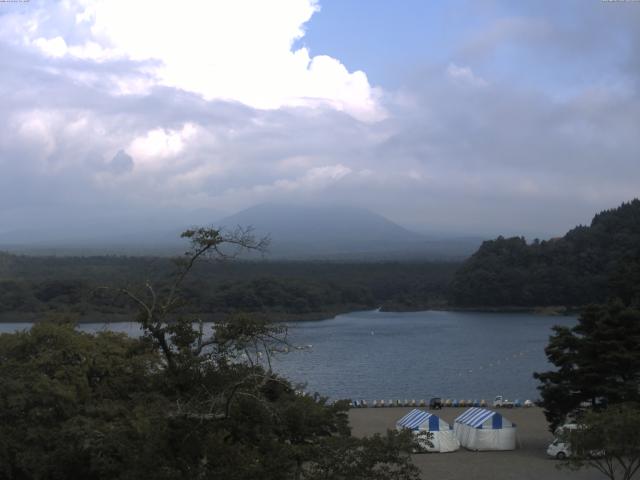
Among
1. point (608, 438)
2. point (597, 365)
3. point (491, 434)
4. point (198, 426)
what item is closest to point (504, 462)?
point (491, 434)

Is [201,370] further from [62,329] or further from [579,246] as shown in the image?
[579,246]

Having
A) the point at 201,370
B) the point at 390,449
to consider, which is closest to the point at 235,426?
the point at 201,370

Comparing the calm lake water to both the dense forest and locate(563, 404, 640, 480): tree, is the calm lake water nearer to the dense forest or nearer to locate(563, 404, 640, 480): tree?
the dense forest

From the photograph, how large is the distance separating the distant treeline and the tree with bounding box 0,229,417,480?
943 inches

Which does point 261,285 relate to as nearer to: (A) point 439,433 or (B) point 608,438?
(A) point 439,433

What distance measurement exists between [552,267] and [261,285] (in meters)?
17.8

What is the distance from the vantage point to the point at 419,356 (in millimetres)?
28250

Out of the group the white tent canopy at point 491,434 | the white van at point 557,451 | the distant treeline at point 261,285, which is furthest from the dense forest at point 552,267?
the white van at point 557,451

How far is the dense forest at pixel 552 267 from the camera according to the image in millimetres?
45625

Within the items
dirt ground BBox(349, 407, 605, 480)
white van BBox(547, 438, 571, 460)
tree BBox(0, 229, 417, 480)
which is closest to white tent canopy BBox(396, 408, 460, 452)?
dirt ground BBox(349, 407, 605, 480)

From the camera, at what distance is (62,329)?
834 cm

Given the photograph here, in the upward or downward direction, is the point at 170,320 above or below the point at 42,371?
above

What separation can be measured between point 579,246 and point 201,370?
153 feet

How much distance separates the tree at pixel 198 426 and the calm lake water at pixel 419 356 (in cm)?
638
